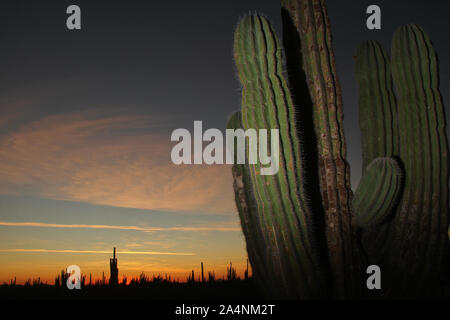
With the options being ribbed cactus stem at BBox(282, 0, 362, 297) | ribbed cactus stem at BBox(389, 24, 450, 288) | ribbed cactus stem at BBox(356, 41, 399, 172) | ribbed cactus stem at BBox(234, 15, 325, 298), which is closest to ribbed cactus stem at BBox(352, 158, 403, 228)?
ribbed cactus stem at BBox(282, 0, 362, 297)

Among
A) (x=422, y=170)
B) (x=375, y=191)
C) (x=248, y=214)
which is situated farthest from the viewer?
(x=422, y=170)

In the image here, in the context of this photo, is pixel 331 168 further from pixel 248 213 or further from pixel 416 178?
pixel 416 178

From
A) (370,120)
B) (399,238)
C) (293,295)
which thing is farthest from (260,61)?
(399,238)

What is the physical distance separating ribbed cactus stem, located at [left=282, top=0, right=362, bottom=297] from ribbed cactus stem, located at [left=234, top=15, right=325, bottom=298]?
867 millimetres

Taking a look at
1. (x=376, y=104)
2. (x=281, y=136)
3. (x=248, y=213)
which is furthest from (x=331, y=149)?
(x=376, y=104)

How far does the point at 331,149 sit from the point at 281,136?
142cm

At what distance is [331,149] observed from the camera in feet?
21.7

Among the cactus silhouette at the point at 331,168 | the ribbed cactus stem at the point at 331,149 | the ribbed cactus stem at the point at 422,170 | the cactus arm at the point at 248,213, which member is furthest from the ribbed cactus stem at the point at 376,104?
the cactus arm at the point at 248,213

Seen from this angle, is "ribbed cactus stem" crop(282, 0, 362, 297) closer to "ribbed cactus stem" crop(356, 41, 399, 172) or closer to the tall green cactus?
the tall green cactus

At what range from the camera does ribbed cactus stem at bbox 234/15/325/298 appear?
5.47m

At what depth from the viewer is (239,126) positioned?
7.62m

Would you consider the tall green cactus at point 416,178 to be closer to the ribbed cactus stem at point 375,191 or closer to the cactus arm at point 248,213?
the ribbed cactus stem at point 375,191

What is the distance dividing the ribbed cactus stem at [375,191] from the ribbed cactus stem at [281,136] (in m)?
1.73
